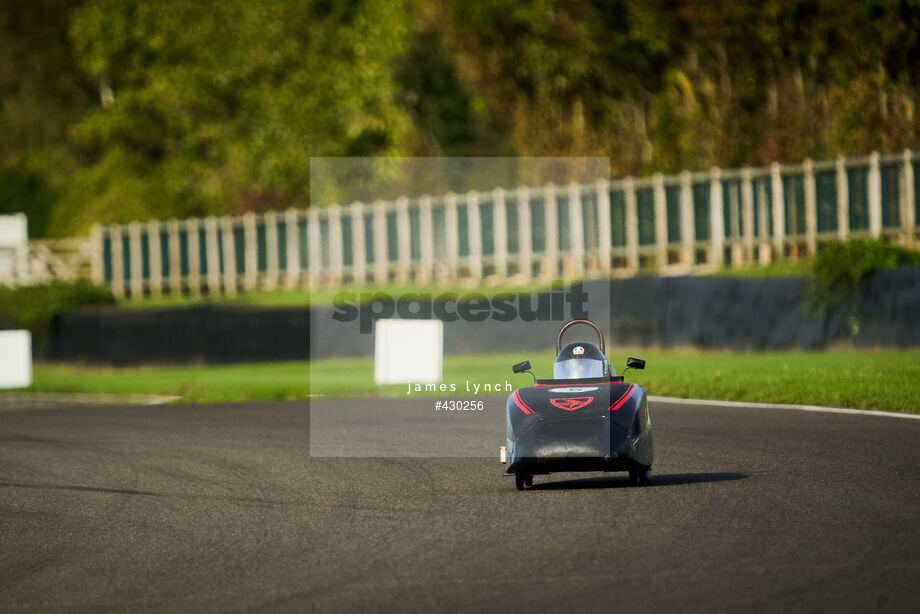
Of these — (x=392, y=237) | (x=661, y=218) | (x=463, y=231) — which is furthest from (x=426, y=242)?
(x=661, y=218)

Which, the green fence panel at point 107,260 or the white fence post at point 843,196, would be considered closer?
the white fence post at point 843,196

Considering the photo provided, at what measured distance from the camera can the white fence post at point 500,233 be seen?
34.5 m

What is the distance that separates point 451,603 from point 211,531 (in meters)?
2.93

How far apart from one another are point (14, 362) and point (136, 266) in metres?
18.3

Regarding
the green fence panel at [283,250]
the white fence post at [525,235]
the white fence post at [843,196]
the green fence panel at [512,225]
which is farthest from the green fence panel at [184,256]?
the white fence post at [843,196]

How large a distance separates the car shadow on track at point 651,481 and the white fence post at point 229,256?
29.4 meters

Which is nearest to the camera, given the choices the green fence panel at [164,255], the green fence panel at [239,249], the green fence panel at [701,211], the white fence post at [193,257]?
the green fence panel at [701,211]

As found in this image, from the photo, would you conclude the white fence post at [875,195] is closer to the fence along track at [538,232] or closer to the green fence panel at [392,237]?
the fence along track at [538,232]

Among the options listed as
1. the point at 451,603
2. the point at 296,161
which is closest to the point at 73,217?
the point at 296,161

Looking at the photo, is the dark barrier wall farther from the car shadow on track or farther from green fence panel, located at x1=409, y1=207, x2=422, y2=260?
the car shadow on track

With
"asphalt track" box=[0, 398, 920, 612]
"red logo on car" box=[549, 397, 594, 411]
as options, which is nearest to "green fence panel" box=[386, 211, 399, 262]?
"asphalt track" box=[0, 398, 920, 612]

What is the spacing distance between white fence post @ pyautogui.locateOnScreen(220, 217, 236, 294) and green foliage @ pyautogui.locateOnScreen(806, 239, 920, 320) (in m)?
21.7

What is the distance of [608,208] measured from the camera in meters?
32.4

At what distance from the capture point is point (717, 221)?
3069cm
